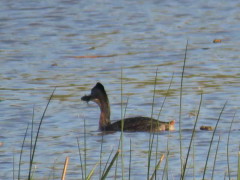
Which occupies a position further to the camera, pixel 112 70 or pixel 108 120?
pixel 112 70

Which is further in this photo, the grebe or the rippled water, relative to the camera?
the grebe

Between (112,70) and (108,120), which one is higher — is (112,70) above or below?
above

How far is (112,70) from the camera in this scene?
14.1 m

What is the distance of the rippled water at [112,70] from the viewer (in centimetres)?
935

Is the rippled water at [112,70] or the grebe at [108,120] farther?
the grebe at [108,120]

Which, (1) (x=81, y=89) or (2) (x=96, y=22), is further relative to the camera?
(2) (x=96, y=22)

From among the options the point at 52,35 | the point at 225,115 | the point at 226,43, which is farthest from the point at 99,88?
the point at 52,35

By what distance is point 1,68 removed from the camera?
14406 millimetres

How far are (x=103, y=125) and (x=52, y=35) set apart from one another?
719 cm

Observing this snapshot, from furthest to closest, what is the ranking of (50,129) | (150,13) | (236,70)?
1. (150,13)
2. (236,70)
3. (50,129)

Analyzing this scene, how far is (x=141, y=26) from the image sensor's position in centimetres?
1834

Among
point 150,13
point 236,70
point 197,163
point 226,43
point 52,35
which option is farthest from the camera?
point 150,13

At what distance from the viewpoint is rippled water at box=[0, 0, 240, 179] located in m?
9.35

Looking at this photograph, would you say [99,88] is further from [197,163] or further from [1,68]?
[1,68]
